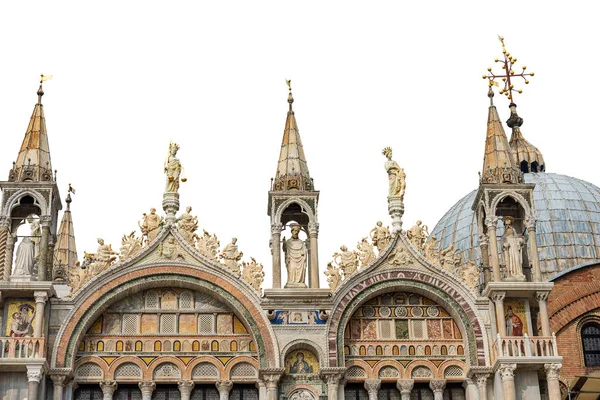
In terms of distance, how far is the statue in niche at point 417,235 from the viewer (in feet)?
92.9

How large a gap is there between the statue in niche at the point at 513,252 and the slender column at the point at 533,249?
0.32m

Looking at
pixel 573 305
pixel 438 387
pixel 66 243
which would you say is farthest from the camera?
pixel 66 243

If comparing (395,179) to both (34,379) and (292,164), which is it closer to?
(292,164)

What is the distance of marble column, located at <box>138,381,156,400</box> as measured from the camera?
26.8 meters

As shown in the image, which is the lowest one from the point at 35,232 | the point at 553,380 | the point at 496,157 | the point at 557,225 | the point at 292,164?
the point at 553,380

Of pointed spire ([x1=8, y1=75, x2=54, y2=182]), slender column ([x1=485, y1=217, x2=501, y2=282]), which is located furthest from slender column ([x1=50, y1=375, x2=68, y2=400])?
slender column ([x1=485, y1=217, x2=501, y2=282])

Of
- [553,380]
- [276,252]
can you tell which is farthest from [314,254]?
[553,380]

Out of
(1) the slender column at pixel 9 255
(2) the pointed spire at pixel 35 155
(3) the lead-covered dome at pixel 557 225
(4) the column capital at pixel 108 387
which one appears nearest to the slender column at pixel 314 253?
(4) the column capital at pixel 108 387

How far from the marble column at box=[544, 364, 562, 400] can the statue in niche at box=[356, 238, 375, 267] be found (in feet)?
15.2

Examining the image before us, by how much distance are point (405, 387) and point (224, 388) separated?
4.06m

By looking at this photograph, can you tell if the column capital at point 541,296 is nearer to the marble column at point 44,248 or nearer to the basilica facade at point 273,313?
the basilica facade at point 273,313

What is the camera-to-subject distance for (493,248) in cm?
2820

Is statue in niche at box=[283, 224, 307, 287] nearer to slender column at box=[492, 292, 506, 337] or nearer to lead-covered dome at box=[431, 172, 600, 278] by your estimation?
slender column at box=[492, 292, 506, 337]

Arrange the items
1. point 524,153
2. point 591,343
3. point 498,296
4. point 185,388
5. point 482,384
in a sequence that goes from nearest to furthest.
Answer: point 185,388, point 482,384, point 498,296, point 591,343, point 524,153
